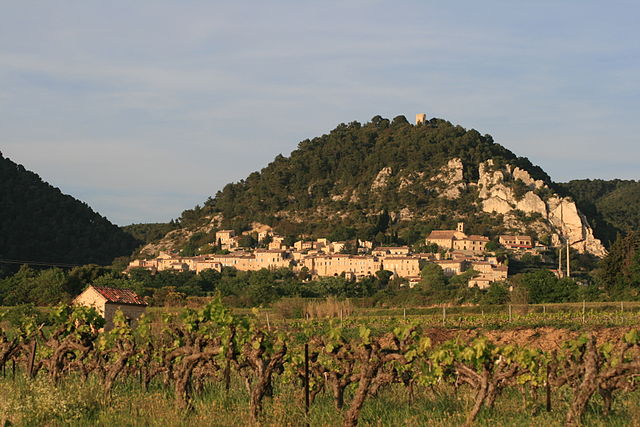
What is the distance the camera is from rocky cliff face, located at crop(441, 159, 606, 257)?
11762cm

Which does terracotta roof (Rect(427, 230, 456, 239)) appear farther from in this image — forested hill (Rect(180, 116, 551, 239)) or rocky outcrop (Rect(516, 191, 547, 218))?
rocky outcrop (Rect(516, 191, 547, 218))

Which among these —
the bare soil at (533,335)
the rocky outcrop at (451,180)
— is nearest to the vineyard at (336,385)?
the bare soil at (533,335)

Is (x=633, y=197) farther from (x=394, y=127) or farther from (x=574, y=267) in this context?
(x=574, y=267)

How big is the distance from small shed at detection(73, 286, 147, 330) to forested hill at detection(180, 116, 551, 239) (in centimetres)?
9090

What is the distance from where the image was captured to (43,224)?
95.4m

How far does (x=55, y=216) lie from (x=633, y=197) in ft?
316

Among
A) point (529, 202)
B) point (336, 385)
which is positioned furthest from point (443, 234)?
point (336, 385)

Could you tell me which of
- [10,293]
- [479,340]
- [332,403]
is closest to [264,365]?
[332,403]

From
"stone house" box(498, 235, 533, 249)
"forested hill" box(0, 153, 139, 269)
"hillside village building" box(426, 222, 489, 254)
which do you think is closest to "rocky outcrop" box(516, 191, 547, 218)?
"stone house" box(498, 235, 533, 249)

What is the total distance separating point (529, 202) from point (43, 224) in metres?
65.3

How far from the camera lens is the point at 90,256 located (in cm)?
10231

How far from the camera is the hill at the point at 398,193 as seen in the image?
125 m

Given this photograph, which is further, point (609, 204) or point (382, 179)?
point (609, 204)

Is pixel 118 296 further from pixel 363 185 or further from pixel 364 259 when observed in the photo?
pixel 363 185
